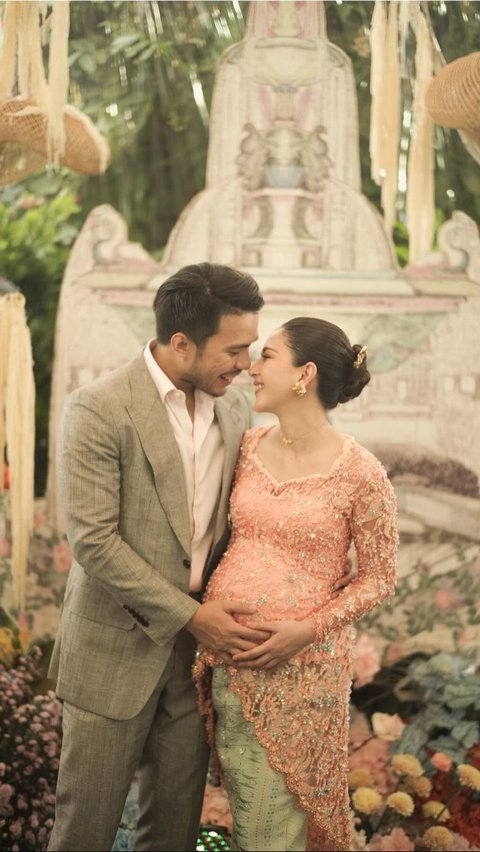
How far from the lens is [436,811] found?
109 inches

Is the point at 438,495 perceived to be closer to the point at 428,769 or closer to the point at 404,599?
the point at 404,599

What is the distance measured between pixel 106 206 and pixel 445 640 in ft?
6.17

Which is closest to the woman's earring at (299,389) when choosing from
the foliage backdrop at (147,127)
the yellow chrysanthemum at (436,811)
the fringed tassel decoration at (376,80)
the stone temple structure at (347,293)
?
the stone temple structure at (347,293)

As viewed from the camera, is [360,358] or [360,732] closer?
[360,358]

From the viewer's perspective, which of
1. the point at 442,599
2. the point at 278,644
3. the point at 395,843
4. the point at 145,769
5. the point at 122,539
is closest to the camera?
the point at 278,644

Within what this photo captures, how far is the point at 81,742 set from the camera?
87.4 inches

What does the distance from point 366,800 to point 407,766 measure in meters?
0.17

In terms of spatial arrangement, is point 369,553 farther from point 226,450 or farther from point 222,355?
point 222,355

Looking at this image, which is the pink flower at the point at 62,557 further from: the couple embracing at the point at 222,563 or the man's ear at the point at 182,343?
the man's ear at the point at 182,343

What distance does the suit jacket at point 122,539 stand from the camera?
2.10 meters

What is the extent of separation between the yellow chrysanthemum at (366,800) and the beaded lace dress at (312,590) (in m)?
0.63

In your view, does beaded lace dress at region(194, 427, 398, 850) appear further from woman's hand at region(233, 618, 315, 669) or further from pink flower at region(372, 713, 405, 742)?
pink flower at region(372, 713, 405, 742)

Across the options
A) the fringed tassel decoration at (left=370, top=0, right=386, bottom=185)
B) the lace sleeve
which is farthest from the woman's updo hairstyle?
the fringed tassel decoration at (left=370, top=0, right=386, bottom=185)

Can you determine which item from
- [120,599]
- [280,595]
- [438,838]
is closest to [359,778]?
[438,838]
